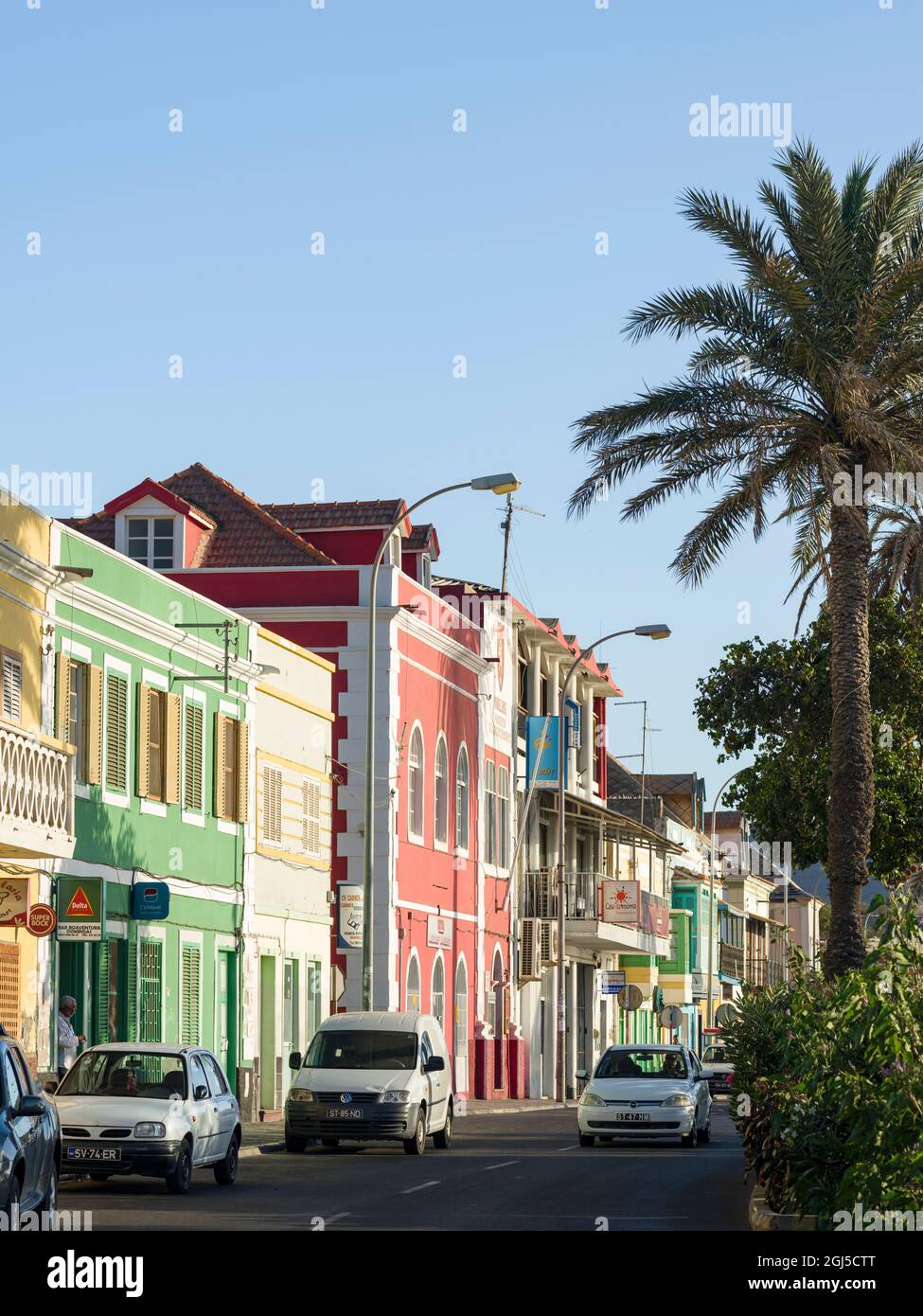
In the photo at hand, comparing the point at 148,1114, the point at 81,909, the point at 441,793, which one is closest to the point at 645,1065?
the point at 81,909

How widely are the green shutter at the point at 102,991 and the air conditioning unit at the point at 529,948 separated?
96.3 feet

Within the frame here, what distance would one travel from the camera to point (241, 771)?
39375mm

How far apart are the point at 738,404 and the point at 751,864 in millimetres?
99158

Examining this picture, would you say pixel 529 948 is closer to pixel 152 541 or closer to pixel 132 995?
pixel 152 541

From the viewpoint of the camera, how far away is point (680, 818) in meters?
114

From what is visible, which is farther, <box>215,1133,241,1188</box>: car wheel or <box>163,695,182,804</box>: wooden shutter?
<box>163,695,182,804</box>: wooden shutter

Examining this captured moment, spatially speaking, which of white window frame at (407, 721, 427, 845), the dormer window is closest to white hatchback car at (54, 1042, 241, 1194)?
the dormer window

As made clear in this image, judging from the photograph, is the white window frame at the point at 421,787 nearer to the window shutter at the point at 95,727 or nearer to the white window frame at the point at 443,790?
the white window frame at the point at 443,790

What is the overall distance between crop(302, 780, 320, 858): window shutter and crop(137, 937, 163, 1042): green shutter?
910 cm

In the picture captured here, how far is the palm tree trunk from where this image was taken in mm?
30500

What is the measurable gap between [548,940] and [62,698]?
109 feet

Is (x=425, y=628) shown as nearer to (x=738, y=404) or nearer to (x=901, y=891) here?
(x=738, y=404)

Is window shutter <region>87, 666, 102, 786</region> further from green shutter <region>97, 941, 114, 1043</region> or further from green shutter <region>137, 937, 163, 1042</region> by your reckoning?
green shutter <region>137, 937, 163, 1042</region>

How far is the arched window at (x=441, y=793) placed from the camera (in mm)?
52656
